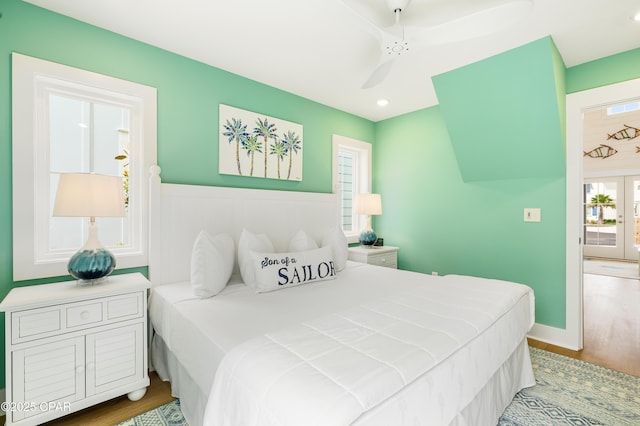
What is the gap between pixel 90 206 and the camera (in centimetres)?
173

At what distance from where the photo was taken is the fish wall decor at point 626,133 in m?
5.93

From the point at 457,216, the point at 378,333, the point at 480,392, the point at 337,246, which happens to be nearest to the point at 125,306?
the point at 378,333

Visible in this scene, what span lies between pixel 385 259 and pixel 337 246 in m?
1.17

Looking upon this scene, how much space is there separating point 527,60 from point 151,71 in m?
2.94

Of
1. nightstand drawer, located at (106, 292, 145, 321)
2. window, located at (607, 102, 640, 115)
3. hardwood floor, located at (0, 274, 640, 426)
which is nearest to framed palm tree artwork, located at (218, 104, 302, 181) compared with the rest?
nightstand drawer, located at (106, 292, 145, 321)

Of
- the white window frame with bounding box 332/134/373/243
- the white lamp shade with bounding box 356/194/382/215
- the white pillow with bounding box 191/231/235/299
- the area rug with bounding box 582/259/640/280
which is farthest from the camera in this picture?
the area rug with bounding box 582/259/640/280

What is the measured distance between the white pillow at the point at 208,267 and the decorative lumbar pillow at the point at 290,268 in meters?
0.22

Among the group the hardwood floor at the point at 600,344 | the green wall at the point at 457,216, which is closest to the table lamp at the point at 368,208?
the green wall at the point at 457,216

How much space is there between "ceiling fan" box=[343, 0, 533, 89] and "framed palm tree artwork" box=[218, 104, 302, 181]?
4.12 feet

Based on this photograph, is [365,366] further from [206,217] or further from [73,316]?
[206,217]

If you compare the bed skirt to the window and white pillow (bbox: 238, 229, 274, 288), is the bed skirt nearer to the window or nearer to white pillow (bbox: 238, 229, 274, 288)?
white pillow (bbox: 238, 229, 274, 288)

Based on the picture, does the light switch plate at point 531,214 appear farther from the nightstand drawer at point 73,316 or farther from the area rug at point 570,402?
the nightstand drawer at point 73,316

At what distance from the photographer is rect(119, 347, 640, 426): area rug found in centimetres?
169

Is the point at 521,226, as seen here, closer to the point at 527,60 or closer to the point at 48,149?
the point at 527,60
